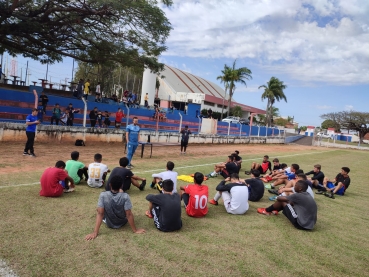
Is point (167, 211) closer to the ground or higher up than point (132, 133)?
closer to the ground

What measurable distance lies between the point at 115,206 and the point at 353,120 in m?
66.7

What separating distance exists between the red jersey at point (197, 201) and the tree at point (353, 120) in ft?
209

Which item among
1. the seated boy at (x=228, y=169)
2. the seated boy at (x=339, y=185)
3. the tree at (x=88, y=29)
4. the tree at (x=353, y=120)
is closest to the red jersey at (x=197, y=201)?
the seated boy at (x=228, y=169)

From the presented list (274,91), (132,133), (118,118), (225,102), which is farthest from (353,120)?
(132,133)

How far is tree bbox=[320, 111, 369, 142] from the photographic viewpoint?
5861 cm

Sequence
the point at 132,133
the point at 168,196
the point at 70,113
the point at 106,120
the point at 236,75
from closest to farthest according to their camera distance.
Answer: the point at 168,196, the point at 132,133, the point at 70,113, the point at 106,120, the point at 236,75

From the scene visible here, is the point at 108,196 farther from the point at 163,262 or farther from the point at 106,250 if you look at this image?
the point at 163,262

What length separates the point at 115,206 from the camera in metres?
4.86

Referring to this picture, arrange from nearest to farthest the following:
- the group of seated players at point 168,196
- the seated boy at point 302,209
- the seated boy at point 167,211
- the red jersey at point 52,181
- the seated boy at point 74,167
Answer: the group of seated players at point 168,196, the seated boy at point 167,211, the seated boy at point 302,209, the red jersey at point 52,181, the seated boy at point 74,167

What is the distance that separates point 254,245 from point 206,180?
5310mm

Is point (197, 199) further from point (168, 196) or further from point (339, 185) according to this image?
point (339, 185)

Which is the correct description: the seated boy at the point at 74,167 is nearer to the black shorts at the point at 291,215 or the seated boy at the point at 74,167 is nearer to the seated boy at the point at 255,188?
the seated boy at the point at 255,188

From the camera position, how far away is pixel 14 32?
48.3 ft

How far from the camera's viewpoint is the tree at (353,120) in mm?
58612
